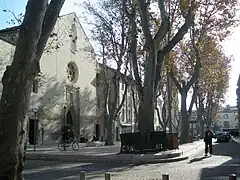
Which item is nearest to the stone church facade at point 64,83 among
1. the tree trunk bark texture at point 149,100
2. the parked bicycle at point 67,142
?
the parked bicycle at point 67,142

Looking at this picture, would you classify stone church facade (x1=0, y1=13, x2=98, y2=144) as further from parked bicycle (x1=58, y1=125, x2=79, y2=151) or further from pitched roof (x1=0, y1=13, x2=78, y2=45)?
parked bicycle (x1=58, y1=125, x2=79, y2=151)

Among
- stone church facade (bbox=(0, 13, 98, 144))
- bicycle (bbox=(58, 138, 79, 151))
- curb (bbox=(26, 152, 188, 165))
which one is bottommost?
curb (bbox=(26, 152, 188, 165))

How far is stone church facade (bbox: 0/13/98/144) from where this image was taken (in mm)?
39688

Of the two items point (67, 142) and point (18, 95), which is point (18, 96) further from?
point (67, 142)

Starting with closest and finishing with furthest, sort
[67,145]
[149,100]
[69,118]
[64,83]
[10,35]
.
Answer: [149,100], [67,145], [10,35], [64,83], [69,118]

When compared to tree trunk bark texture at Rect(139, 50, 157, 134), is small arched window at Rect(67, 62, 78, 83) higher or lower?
higher

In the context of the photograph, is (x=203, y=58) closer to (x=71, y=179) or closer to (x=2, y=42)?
(x=2, y=42)

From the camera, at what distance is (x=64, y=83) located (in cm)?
4631

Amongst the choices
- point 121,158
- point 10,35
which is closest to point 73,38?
point 10,35

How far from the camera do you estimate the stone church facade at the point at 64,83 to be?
3969 cm

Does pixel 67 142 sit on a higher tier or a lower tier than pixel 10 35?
lower

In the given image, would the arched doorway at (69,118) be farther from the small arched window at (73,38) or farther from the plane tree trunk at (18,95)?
the plane tree trunk at (18,95)

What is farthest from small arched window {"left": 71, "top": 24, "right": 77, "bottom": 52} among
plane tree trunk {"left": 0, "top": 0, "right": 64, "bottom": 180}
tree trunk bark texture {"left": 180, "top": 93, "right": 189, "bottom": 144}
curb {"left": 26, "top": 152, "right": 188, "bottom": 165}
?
plane tree trunk {"left": 0, "top": 0, "right": 64, "bottom": 180}

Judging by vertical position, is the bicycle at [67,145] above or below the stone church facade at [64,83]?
below
